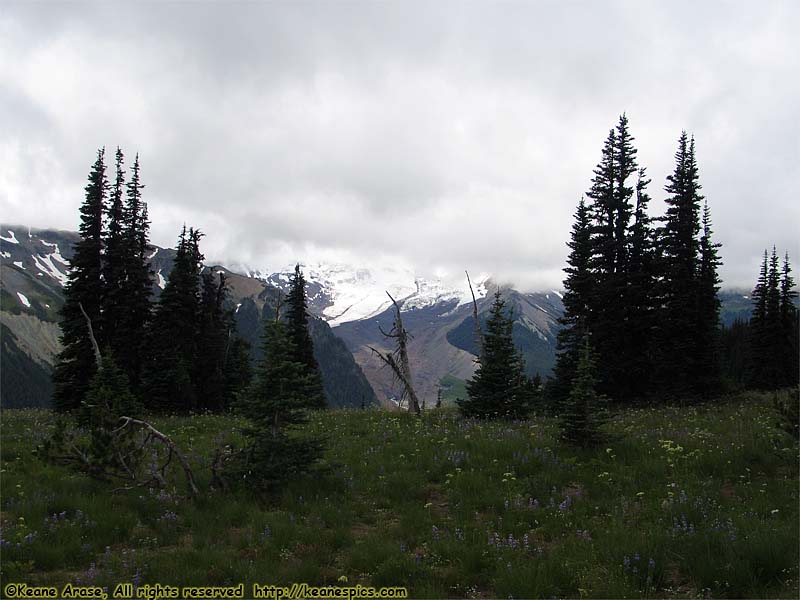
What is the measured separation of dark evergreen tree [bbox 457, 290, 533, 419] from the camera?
19.6m

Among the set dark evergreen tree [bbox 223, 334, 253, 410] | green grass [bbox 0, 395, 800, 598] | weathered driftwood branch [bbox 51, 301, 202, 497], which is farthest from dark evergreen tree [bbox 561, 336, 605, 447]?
dark evergreen tree [bbox 223, 334, 253, 410]

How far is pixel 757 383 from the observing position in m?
50.5

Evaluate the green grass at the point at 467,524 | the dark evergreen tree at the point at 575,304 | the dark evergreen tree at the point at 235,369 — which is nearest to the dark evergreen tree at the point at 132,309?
the dark evergreen tree at the point at 235,369

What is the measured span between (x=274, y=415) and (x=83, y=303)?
2649 cm

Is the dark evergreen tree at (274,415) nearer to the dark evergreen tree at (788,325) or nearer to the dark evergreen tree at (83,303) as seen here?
the dark evergreen tree at (83,303)

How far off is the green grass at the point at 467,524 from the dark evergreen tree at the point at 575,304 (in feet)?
51.7

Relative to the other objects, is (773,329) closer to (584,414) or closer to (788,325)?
(788,325)

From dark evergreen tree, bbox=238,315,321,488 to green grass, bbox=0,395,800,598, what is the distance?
1.52 feet

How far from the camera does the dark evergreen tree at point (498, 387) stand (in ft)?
64.3

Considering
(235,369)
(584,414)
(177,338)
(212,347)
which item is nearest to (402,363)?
(584,414)

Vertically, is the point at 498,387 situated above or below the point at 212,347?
below

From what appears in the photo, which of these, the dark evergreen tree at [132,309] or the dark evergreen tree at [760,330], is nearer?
the dark evergreen tree at [132,309]

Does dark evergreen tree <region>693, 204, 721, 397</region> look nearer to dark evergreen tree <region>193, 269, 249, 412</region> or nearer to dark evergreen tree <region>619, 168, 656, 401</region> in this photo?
dark evergreen tree <region>619, 168, 656, 401</region>

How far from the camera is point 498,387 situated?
66.0 feet
